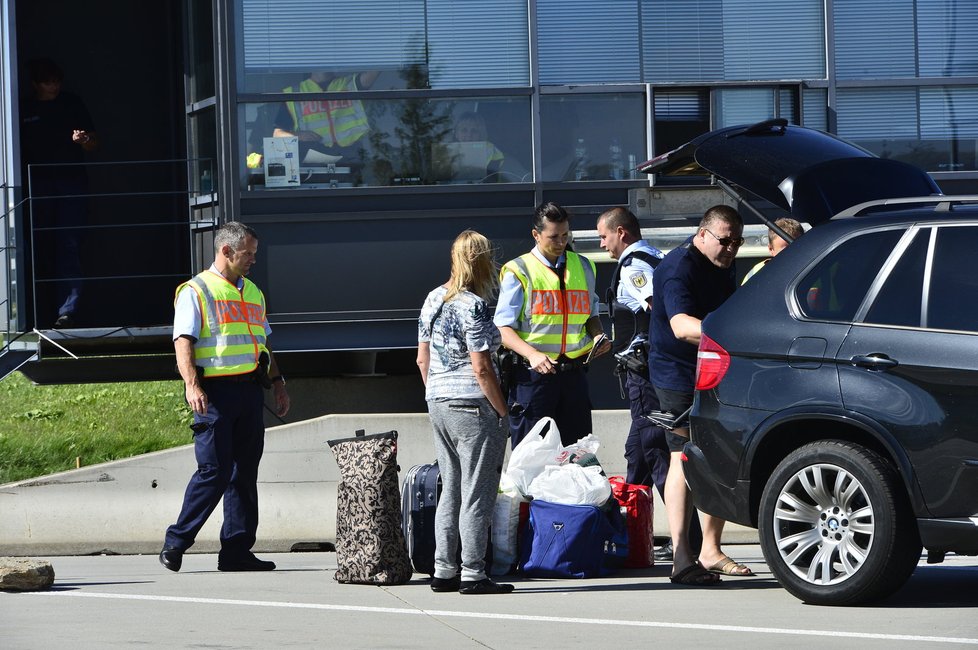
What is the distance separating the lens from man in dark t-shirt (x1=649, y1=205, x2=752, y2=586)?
759cm

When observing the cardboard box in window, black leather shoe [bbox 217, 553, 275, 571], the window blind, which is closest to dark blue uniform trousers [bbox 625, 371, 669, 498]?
black leather shoe [bbox 217, 553, 275, 571]

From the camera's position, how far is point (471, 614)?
680cm

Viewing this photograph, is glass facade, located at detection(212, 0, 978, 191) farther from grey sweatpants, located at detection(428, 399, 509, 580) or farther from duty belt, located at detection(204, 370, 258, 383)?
grey sweatpants, located at detection(428, 399, 509, 580)

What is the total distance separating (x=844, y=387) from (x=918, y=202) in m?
0.97

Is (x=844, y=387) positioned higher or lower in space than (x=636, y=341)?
lower

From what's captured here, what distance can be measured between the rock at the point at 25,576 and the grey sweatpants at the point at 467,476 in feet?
6.63

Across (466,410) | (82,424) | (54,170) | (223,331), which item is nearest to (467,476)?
(466,410)

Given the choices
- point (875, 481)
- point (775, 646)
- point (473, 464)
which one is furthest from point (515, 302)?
point (775, 646)

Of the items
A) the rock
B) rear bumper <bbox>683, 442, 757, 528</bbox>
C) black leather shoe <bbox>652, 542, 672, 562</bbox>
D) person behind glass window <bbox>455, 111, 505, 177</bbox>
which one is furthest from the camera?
person behind glass window <bbox>455, 111, 505, 177</bbox>

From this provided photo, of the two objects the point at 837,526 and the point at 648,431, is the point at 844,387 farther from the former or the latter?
the point at 648,431

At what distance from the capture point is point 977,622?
6238 mm

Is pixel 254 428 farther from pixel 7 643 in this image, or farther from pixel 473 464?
pixel 7 643

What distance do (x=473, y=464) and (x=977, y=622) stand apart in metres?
2.37

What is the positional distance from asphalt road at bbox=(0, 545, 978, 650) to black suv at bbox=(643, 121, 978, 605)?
1.10ft
